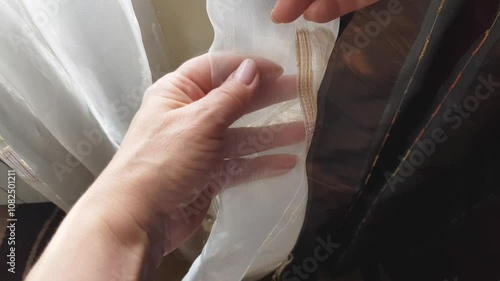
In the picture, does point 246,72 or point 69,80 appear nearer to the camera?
point 246,72

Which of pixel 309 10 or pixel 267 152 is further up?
pixel 309 10

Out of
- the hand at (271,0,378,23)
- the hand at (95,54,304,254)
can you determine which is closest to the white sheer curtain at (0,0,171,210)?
the hand at (95,54,304,254)

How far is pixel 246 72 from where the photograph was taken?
0.36m

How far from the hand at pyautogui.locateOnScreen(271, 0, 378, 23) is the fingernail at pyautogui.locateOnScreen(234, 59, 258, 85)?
54 millimetres

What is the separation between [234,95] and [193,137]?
2.4 inches

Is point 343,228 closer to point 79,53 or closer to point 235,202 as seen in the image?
point 235,202

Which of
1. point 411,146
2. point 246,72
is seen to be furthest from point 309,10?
point 411,146

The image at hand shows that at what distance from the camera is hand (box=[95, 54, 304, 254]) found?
39cm

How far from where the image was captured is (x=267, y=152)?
0.45 meters

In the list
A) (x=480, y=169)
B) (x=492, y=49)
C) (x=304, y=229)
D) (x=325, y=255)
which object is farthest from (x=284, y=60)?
(x=325, y=255)

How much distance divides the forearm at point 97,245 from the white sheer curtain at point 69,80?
117 millimetres

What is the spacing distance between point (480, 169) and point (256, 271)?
37 centimetres

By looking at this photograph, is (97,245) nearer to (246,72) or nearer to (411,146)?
(246,72)

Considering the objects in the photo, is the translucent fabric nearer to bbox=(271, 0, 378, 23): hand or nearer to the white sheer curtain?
bbox=(271, 0, 378, 23): hand
